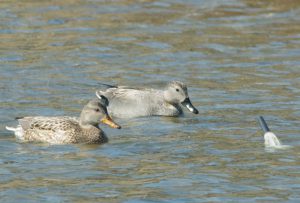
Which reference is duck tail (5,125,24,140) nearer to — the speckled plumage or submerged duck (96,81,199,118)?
the speckled plumage

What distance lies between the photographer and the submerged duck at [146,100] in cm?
1631

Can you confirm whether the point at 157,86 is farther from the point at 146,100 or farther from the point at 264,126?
the point at 264,126

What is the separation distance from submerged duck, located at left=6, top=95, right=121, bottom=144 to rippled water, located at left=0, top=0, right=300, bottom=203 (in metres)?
0.19

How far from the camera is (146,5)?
2511 centimetres

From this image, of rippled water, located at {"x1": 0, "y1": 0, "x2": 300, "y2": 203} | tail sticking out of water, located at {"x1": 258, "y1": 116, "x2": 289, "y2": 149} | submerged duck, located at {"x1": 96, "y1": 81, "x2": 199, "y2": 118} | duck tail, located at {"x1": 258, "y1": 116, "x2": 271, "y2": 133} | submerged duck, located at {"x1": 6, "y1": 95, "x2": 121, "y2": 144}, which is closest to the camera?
rippled water, located at {"x1": 0, "y1": 0, "x2": 300, "y2": 203}

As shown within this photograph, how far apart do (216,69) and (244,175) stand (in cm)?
729

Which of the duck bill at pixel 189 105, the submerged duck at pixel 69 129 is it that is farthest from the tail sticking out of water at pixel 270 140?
the duck bill at pixel 189 105

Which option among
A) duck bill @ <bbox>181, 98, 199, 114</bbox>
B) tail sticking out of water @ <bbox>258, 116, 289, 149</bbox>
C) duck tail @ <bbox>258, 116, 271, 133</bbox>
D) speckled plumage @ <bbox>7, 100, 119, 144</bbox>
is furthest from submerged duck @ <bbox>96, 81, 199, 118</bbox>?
tail sticking out of water @ <bbox>258, 116, 289, 149</bbox>

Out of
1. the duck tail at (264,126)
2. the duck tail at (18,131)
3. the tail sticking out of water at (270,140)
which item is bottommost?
the duck tail at (18,131)

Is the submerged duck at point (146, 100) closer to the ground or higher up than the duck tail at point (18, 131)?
higher up

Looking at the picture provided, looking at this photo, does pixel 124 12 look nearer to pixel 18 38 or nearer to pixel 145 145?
pixel 18 38

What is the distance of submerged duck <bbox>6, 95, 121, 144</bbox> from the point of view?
1417cm

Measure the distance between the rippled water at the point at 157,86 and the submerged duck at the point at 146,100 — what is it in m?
0.27

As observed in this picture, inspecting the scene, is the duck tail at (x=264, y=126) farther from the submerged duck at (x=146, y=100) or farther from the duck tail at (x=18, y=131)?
the duck tail at (x=18, y=131)
